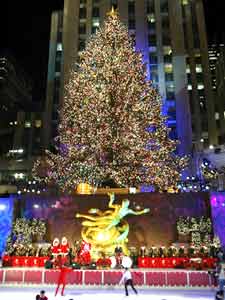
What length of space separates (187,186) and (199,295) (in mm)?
14412

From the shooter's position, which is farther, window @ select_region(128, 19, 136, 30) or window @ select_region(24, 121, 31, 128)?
window @ select_region(24, 121, 31, 128)

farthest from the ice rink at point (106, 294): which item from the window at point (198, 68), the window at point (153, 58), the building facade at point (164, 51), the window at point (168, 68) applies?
the window at point (198, 68)

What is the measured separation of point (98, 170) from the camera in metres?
20.0

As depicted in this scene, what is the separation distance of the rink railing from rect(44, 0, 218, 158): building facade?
29.2 metres

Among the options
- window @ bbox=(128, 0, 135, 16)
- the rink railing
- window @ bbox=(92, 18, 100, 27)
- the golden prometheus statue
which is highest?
window @ bbox=(128, 0, 135, 16)

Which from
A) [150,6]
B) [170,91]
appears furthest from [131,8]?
[170,91]

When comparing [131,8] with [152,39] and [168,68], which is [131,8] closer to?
[152,39]

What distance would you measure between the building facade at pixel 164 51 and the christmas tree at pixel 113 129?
20.0 meters

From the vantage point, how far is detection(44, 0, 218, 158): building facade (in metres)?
42.9

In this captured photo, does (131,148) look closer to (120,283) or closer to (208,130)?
(120,283)

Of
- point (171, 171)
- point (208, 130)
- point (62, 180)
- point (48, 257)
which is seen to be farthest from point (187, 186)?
point (208, 130)

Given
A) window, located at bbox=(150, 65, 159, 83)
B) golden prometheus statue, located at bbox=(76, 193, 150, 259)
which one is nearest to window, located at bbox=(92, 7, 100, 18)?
window, located at bbox=(150, 65, 159, 83)

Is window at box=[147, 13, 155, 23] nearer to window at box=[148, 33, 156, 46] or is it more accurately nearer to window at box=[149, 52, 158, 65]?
window at box=[148, 33, 156, 46]

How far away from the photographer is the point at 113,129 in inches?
795
